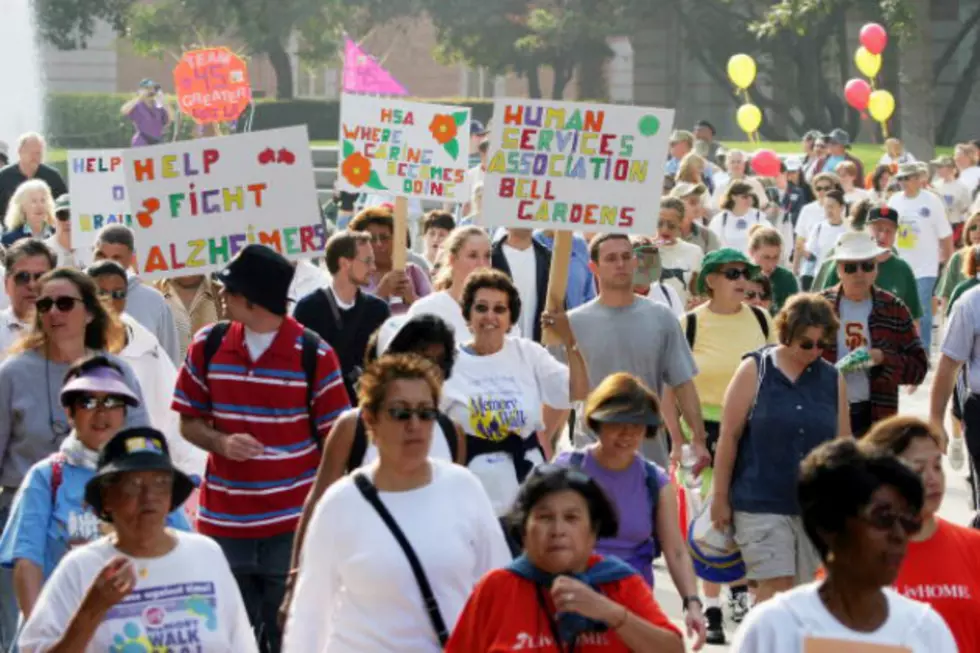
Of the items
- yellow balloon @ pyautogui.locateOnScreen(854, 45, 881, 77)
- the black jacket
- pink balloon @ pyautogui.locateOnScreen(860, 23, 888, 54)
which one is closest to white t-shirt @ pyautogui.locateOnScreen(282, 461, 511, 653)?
the black jacket

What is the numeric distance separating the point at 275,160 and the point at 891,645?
6.54 m

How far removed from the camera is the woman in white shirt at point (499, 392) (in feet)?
28.3

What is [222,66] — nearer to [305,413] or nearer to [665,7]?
[305,413]

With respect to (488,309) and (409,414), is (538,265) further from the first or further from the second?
(409,414)

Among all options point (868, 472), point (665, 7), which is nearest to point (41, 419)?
point (868, 472)

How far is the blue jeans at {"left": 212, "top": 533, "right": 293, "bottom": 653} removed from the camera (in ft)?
Answer: 26.7

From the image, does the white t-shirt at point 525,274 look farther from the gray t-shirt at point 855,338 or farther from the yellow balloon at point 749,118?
the yellow balloon at point 749,118

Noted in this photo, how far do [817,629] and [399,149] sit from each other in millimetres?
10441

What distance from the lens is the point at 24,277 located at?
999cm

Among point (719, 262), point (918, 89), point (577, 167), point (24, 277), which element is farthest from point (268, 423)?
point (918, 89)

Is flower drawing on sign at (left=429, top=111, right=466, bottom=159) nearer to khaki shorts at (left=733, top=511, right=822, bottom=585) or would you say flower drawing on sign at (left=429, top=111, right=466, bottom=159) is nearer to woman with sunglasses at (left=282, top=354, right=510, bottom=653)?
khaki shorts at (left=733, top=511, right=822, bottom=585)

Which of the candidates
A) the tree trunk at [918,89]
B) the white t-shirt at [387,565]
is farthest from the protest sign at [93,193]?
the tree trunk at [918,89]

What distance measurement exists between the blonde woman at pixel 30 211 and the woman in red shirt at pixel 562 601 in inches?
427

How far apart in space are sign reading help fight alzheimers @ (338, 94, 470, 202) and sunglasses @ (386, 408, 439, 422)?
8.42 meters
